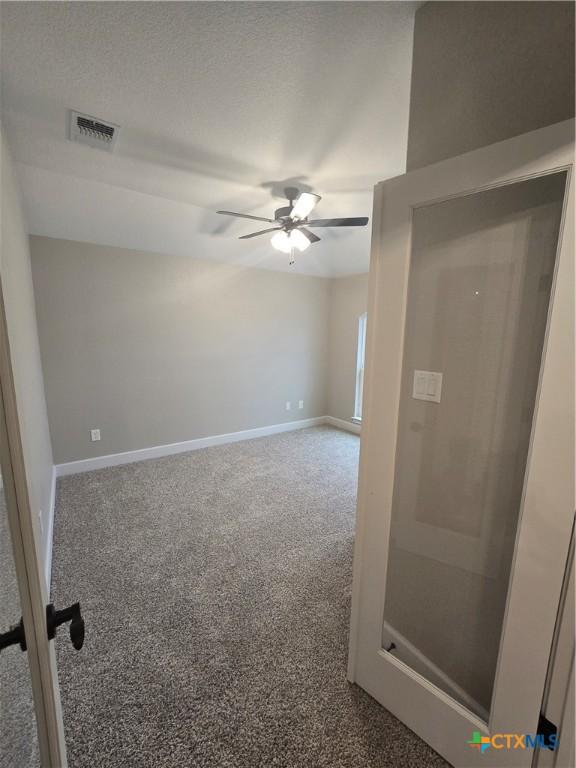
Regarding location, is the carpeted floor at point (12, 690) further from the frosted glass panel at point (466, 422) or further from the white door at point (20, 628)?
the frosted glass panel at point (466, 422)

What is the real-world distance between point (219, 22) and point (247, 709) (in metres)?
2.65

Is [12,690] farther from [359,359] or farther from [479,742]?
[359,359]

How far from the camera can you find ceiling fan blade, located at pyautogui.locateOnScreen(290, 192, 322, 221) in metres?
2.25

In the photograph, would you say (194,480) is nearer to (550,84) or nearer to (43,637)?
(43,637)

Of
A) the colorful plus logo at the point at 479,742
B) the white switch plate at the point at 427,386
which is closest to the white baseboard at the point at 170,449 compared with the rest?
the white switch plate at the point at 427,386

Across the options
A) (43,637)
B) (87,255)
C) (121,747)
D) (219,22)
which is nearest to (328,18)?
(219,22)

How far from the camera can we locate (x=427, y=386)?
1251mm

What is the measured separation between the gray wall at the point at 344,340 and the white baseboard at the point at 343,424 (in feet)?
0.22

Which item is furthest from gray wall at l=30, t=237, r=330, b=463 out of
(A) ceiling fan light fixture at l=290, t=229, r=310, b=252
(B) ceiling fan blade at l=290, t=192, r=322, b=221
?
(B) ceiling fan blade at l=290, t=192, r=322, b=221

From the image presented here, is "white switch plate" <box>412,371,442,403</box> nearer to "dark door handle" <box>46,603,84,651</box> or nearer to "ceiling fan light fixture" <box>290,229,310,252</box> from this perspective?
"dark door handle" <box>46,603,84,651</box>

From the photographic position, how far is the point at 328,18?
3.84ft

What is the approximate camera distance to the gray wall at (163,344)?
3.32 metres

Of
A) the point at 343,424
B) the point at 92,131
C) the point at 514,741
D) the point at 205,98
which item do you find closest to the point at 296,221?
the point at 205,98

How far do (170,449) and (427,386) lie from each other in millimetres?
3551
